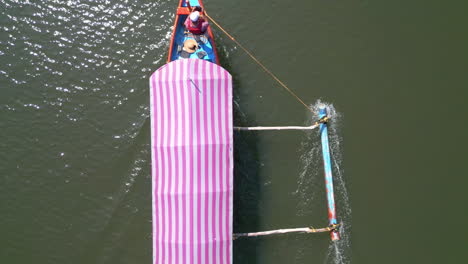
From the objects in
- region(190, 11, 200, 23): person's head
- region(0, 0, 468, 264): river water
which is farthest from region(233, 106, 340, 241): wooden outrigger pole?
region(190, 11, 200, 23): person's head

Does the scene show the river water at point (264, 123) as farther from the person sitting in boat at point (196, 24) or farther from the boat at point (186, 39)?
the person sitting in boat at point (196, 24)

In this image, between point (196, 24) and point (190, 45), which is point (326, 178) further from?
point (196, 24)

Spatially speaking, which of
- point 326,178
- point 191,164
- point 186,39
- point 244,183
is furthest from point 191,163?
point 326,178

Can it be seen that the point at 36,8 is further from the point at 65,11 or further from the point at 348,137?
the point at 348,137

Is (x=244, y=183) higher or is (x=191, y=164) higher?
(x=191, y=164)

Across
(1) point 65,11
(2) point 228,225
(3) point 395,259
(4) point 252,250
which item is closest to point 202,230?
Answer: (2) point 228,225

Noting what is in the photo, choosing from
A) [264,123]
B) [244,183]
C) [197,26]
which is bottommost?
[244,183]

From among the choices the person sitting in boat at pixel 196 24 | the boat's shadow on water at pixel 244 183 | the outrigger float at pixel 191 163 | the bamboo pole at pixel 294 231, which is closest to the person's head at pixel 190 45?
the person sitting in boat at pixel 196 24
